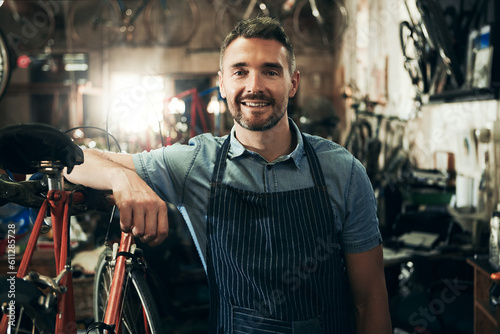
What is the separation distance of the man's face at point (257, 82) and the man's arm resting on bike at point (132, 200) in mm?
479

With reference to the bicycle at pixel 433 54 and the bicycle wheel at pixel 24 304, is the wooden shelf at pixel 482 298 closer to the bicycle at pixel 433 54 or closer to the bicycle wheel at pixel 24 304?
the bicycle at pixel 433 54

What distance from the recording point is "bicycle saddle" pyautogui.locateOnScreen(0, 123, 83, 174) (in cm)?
112

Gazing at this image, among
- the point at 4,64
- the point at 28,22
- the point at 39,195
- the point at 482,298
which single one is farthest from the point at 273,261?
the point at 28,22

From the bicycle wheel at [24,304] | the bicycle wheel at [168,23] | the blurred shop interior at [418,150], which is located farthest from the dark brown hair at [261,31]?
the bicycle wheel at [168,23]

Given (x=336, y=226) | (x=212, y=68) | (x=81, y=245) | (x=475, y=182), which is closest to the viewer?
(x=336, y=226)

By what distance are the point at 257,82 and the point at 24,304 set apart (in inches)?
39.5

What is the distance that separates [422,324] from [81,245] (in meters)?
2.42

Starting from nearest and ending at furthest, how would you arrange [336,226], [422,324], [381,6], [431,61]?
[336,226]
[422,324]
[431,61]
[381,6]

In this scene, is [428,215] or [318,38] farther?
[318,38]

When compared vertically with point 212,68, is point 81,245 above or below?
below

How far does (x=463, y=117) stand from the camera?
11.6 ft

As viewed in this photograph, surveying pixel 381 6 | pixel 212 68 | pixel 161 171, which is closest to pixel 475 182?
pixel 161 171

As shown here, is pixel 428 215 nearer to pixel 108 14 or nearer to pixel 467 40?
pixel 467 40

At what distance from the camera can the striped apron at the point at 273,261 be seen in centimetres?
158
